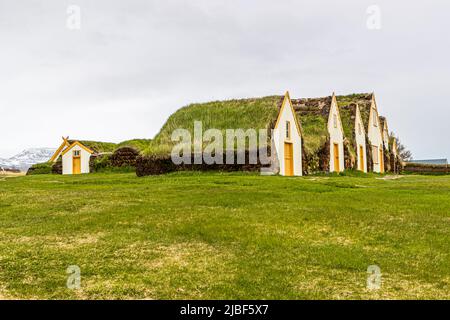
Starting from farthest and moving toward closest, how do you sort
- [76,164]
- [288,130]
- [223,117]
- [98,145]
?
1. [98,145]
2. [76,164]
3. [288,130]
4. [223,117]

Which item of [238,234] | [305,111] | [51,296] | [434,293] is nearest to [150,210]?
[238,234]

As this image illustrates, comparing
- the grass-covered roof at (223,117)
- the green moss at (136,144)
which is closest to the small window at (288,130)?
the grass-covered roof at (223,117)

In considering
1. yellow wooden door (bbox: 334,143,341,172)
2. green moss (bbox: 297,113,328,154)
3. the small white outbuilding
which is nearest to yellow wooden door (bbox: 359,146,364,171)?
yellow wooden door (bbox: 334,143,341,172)

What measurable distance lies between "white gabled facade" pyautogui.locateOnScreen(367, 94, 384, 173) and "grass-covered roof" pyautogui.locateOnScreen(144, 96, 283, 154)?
80.0 ft

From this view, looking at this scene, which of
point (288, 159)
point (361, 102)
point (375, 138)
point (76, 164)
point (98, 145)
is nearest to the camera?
point (288, 159)

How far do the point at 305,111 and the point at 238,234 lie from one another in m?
35.2

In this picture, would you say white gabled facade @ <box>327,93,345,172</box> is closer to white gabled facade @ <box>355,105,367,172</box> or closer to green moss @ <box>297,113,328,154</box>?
green moss @ <box>297,113,328,154</box>

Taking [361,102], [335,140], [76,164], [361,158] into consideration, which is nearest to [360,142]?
[361,158]

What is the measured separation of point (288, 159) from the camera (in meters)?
36.3

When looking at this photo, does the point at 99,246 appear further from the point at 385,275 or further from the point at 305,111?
the point at 305,111

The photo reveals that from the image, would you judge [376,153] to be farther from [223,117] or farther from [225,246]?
[225,246]

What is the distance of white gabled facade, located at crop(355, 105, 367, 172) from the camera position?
5150 centimetres

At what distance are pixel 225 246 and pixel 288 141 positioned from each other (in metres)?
26.2

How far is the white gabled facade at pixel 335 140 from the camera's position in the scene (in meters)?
44.2
